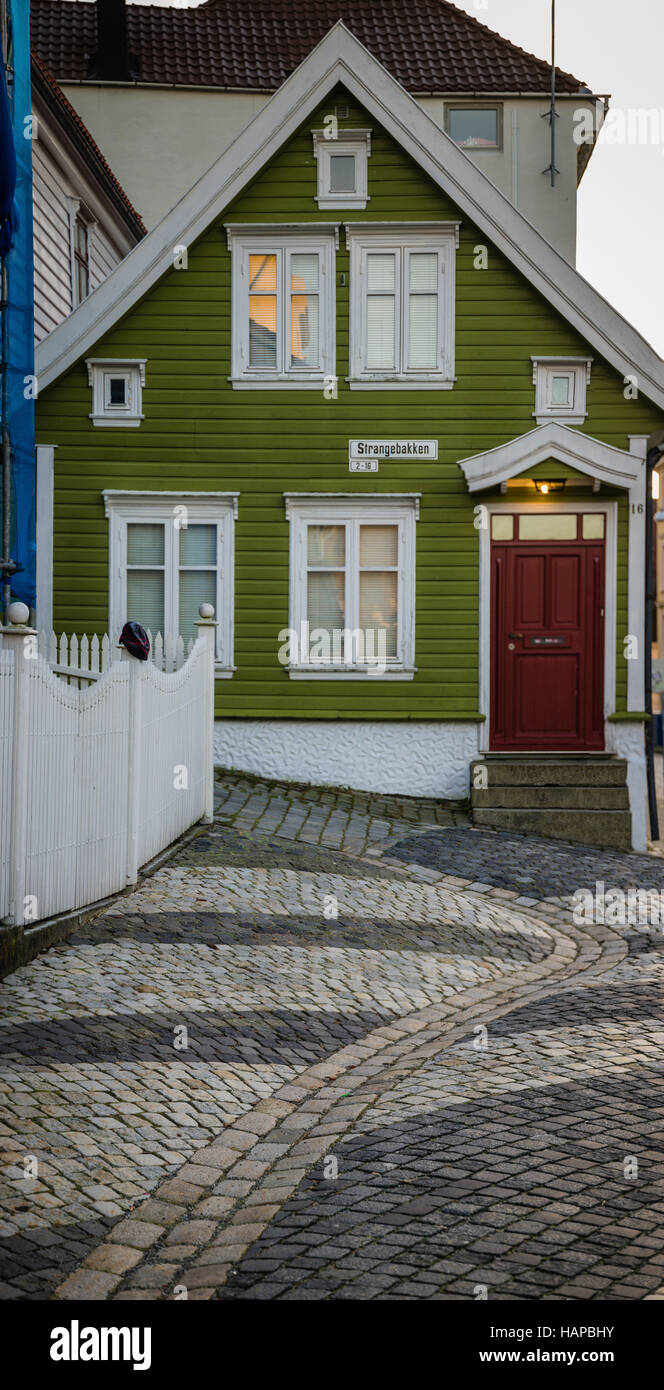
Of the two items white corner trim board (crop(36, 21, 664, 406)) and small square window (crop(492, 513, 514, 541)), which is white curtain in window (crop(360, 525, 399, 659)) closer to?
small square window (crop(492, 513, 514, 541))

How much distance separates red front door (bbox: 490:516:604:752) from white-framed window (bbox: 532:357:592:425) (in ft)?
4.39

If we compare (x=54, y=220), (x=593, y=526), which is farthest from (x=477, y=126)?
(x=593, y=526)

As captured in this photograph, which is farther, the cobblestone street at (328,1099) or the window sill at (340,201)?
the window sill at (340,201)

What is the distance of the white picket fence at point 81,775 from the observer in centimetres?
749

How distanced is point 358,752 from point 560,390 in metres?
4.92

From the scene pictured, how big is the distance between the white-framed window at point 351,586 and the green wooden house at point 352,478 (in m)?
0.03

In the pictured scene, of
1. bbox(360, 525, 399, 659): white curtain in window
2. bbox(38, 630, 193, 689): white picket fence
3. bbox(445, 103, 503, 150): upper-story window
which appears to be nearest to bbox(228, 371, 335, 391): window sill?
bbox(360, 525, 399, 659): white curtain in window

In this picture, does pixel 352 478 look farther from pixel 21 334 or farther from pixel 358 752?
pixel 21 334

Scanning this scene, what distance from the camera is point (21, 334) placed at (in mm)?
15492

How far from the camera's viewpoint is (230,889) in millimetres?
10234

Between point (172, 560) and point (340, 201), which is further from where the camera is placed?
point (172, 560)

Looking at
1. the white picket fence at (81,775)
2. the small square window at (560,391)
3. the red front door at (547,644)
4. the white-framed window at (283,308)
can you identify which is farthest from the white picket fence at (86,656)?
the small square window at (560,391)

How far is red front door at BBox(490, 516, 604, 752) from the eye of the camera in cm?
1656

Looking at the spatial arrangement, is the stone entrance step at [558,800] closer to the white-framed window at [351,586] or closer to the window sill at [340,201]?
the white-framed window at [351,586]
